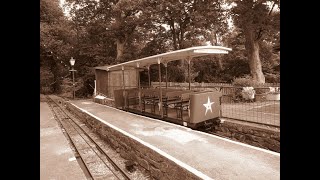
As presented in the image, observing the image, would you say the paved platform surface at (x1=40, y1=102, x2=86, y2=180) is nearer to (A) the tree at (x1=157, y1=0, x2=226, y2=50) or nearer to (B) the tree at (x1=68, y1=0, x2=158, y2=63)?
(A) the tree at (x1=157, y1=0, x2=226, y2=50)

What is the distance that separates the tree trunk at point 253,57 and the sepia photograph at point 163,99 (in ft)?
0.29

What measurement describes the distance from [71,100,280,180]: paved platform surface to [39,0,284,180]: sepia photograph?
2 cm

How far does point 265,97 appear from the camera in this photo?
14.9m

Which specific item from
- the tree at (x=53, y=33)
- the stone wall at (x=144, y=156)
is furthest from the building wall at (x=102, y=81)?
the stone wall at (x=144, y=156)

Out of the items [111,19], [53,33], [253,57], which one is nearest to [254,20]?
[253,57]

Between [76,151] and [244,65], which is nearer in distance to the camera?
[76,151]

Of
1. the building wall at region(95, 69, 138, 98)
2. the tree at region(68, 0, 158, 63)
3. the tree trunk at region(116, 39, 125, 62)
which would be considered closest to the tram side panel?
the building wall at region(95, 69, 138, 98)

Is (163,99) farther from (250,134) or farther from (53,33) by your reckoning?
(53,33)

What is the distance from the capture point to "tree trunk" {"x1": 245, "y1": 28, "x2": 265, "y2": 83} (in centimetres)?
2002

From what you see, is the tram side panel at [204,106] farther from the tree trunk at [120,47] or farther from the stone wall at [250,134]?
the tree trunk at [120,47]
